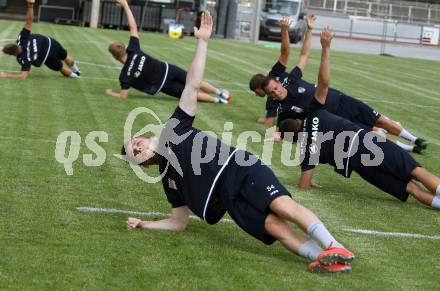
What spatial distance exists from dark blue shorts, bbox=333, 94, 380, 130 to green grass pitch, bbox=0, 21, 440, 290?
917 mm

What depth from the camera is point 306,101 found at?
11492 millimetres

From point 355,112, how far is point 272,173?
5243 millimetres

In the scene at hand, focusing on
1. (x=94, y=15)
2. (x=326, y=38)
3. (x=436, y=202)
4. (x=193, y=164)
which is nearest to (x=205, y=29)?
(x=193, y=164)

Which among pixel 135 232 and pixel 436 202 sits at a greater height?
pixel 436 202

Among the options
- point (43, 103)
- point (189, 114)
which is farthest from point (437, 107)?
point (189, 114)

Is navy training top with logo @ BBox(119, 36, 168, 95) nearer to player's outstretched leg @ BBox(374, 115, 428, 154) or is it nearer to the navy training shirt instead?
the navy training shirt

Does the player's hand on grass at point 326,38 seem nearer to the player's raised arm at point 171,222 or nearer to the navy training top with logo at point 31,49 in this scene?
the player's raised arm at point 171,222

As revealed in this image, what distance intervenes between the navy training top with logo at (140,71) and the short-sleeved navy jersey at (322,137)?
266 inches

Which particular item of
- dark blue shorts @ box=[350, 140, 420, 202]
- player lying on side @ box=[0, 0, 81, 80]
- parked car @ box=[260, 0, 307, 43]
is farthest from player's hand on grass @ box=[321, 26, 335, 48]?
parked car @ box=[260, 0, 307, 43]

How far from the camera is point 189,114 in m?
7.14

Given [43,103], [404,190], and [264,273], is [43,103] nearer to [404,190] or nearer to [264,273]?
[404,190]

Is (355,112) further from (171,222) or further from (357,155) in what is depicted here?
(171,222)

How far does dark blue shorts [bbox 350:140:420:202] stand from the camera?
9.08 metres

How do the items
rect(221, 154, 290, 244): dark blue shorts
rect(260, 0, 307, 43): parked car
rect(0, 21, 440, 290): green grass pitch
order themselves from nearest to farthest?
rect(0, 21, 440, 290): green grass pitch → rect(221, 154, 290, 244): dark blue shorts → rect(260, 0, 307, 43): parked car
